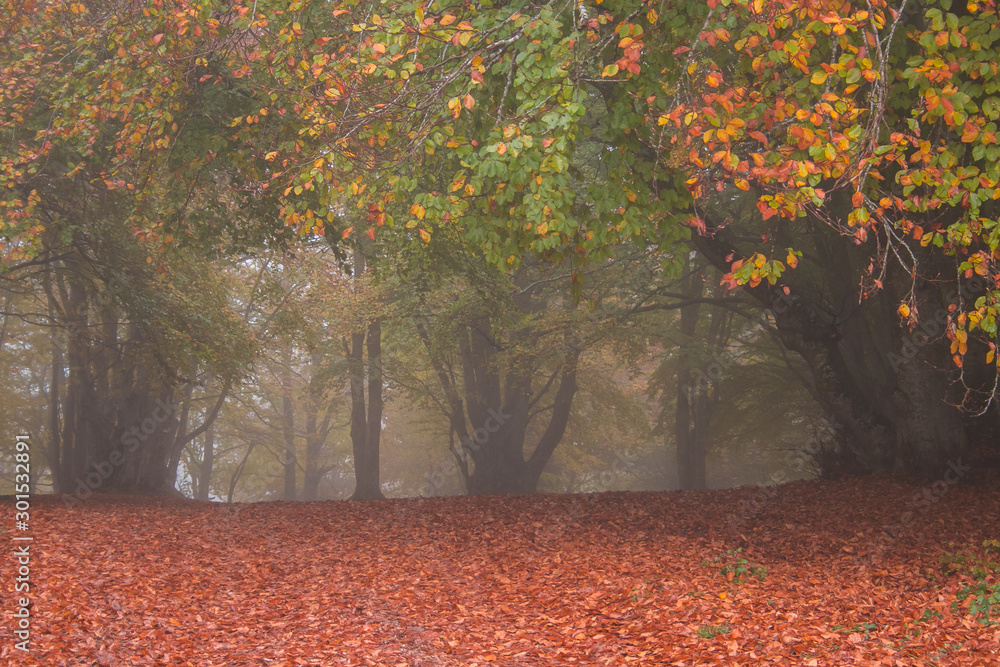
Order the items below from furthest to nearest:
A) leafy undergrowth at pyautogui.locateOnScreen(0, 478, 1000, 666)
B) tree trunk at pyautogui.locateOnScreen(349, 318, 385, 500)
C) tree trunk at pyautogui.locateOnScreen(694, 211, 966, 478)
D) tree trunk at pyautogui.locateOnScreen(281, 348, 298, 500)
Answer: tree trunk at pyautogui.locateOnScreen(281, 348, 298, 500)
tree trunk at pyautogui.locateOnScreen(349, 318, 385, 500)
tree trunk at pyautogui.locateOnScreen(694, 211, 966, 478)
leafy undergrowth at pyautogui.locateOnScreen(0, 478, 1000, 666)

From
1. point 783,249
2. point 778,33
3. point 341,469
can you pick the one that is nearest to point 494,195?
point 778,33

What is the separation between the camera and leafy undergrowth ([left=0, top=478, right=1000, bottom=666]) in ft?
15.8

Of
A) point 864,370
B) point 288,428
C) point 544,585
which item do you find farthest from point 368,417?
point 544,585

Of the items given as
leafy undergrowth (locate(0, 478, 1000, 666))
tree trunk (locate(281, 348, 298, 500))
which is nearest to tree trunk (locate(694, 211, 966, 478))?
leafy undergrowth (locate(0, 478, 1000, 666))

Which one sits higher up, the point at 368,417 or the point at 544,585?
the point at 368,417

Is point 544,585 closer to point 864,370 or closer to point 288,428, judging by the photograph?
point 864,370

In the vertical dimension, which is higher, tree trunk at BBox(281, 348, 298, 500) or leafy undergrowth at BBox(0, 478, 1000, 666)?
tree trunk at BBox(281, 348, 298, 500)

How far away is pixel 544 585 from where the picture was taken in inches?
249

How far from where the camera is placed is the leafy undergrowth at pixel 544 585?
4812 millimetres

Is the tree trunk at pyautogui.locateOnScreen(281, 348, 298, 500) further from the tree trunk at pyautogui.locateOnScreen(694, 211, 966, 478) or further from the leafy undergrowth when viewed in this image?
the tree trunk at pyautogui.locateOnScreen(694, 211, 966, 478)

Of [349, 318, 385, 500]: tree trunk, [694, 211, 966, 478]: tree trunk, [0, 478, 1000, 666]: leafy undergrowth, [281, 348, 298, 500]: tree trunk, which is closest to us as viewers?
[0, 478, 1000, 666]: leafy undergrowth

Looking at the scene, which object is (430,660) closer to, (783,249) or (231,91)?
(231,91)

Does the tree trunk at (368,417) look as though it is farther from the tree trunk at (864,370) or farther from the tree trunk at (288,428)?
the tree trunk at (864,370)

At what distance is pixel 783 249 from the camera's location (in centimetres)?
1098
